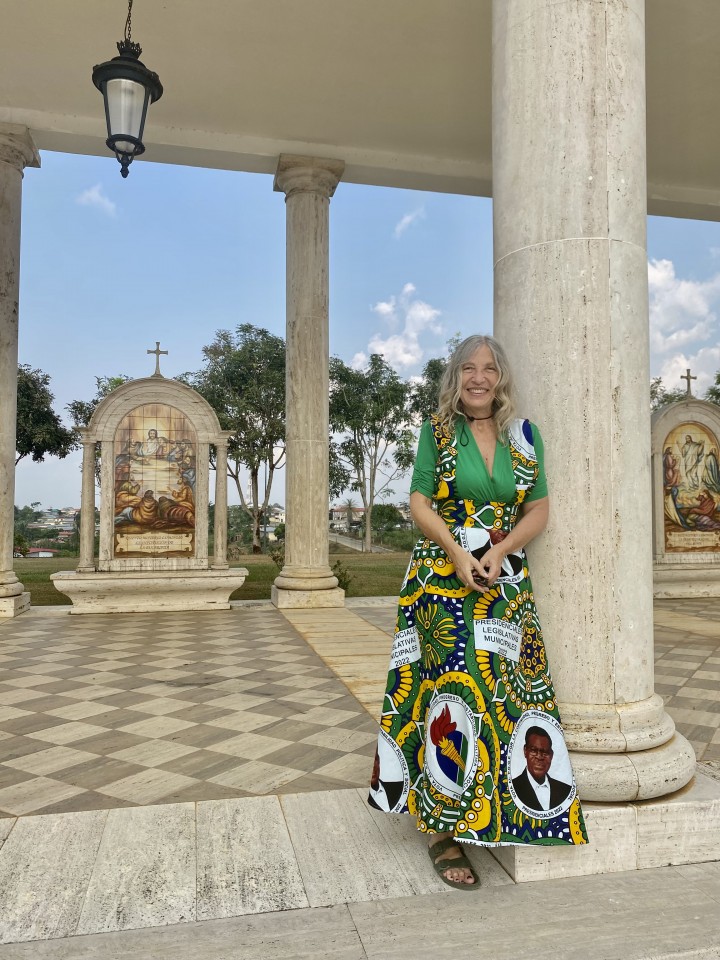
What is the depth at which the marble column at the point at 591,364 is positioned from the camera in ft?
8.41

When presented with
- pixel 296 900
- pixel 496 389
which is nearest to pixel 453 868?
pixel 296 900

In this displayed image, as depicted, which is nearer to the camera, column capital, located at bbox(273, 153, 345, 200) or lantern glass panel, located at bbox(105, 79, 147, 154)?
lantern glass panel, located at bbox(105, 79, 147, 154)

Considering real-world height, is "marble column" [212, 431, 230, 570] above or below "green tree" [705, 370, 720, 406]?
below

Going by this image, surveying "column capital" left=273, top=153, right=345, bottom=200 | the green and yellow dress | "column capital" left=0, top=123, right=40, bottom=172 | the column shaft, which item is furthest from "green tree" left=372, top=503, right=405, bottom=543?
the green and yellow dress

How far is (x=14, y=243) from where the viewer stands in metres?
9.03

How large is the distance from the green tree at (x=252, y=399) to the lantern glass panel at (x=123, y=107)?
53.5 feet

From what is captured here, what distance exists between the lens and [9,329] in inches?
351

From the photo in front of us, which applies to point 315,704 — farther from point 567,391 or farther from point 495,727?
point 567,391

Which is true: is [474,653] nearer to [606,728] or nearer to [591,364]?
[606,728]

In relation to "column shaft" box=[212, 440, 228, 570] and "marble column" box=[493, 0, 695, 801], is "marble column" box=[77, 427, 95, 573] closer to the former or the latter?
"column shaft" box=[212, 440, 228, 570]

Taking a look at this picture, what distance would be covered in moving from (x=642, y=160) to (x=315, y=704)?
3.69 m

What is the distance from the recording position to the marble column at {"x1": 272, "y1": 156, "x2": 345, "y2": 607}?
9.76 m

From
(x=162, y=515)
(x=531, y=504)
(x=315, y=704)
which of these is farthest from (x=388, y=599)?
(x=531, y=504)

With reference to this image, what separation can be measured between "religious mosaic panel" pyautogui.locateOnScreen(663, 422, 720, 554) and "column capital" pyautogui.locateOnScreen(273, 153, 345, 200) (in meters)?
6.74
